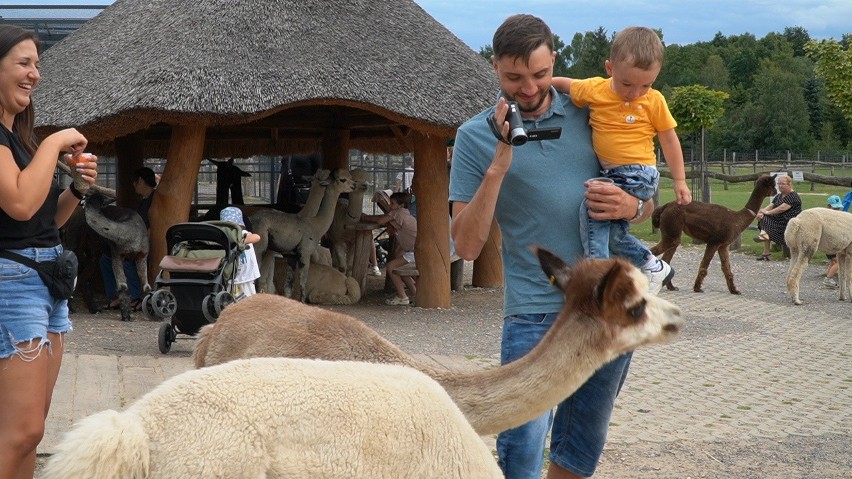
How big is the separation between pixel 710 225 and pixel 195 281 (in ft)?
29.9

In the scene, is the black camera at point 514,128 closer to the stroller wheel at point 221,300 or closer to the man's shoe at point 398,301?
the stroller wheel at point 221,300

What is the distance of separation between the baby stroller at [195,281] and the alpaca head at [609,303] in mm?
5971

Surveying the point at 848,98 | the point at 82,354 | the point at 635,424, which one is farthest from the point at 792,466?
the point at 848,98

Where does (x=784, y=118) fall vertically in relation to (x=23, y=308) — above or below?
above

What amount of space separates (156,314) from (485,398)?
6427 mm

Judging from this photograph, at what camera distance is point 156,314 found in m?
9.29

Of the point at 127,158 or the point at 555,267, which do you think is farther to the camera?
the point at 127,158

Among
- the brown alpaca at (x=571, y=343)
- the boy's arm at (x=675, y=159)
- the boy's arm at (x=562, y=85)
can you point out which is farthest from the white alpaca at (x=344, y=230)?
the brown alpaca at (x=571, y=343)

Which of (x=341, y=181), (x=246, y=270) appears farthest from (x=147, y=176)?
(x=246, y=270)

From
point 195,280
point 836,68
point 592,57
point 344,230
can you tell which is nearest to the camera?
point 195,280

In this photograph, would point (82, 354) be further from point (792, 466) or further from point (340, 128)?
point (340, 128)

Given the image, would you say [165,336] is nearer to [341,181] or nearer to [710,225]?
[341,181]

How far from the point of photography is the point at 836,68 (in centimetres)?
2202

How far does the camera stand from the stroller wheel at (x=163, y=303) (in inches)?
363
